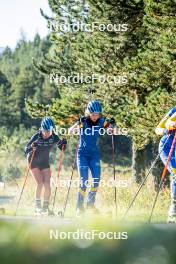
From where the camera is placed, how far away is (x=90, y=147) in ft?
20.3

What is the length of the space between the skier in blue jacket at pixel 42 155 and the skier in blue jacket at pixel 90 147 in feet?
1.14

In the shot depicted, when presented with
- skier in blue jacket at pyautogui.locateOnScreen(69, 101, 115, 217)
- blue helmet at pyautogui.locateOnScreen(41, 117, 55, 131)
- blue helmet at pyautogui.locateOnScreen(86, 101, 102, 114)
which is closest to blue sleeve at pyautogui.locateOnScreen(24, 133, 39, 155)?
blue helmet at pyautogui.locateOnScreen(41, 117, 55, 131)

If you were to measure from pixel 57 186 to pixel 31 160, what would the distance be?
433 millimetres

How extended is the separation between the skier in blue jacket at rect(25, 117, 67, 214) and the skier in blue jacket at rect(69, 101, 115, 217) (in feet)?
1.14

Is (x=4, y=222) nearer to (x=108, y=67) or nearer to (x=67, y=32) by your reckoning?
(x=108, y=67)

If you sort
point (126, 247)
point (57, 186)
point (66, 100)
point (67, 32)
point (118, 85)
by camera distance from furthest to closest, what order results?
point (66, 100)
point (67, 32)
point (118, 85)
point (57, 186)
point (126, 247)

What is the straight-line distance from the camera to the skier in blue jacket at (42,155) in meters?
6.41

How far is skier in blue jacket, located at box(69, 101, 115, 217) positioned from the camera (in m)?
6.03

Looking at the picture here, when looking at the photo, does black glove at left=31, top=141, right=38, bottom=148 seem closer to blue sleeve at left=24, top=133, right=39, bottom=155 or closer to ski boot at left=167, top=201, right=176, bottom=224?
blue sleeve at left=24, top=133, right=39, bottom=155

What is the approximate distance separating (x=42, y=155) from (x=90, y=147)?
0.74 metres

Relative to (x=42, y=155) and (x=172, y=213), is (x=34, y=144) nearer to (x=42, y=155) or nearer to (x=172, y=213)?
(x=42, y=155)

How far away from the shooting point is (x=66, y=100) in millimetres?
9742

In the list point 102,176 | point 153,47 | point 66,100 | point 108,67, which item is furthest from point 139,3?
point 102,176

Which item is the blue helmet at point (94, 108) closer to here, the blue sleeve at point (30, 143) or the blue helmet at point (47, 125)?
the blue helmet at point (47, 125)
